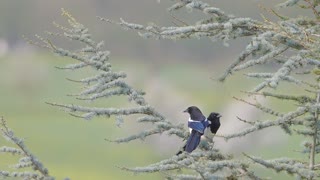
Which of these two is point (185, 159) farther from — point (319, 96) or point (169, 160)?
point (319, 96)

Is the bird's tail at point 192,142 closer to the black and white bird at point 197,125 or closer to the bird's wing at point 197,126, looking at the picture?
the black and white bird at point 197,125

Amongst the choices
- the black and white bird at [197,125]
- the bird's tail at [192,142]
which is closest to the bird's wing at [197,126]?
the black and white bird at [197,125]

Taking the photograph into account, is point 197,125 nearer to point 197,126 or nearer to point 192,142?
point 197,126

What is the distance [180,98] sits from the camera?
2188 inches

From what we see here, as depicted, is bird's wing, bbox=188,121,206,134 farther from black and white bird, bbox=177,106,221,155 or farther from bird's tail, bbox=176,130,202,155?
bird's tail, bbox=176,130,202,155

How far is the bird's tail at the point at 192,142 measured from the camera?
7621 mm

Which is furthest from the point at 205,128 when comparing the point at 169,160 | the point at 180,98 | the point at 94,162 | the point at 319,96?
the point at 94,162

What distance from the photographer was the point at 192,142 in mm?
7730

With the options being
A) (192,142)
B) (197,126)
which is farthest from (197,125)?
(192,142)

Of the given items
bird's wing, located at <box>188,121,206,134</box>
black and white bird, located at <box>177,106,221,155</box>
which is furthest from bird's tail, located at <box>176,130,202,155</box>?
bird's wing, located at <box>188,121,206,134</box>

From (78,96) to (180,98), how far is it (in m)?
48.0

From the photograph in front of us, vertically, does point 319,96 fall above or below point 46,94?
below

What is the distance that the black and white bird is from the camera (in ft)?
25.3

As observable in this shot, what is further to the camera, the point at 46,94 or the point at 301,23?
the point at 46,94
